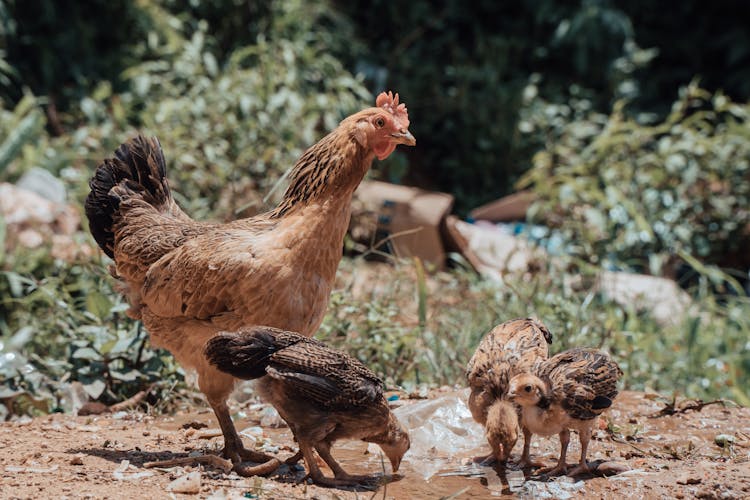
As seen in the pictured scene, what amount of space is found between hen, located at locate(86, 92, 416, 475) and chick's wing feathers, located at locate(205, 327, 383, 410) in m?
0.33

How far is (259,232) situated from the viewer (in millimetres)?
4801

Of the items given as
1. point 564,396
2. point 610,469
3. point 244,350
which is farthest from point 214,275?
point 610,469

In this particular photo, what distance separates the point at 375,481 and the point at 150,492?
1.04 m

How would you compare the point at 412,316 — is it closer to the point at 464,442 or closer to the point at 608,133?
the point at 464,442

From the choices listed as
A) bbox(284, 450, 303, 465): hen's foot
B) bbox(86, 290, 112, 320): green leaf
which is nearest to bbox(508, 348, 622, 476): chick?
bbox(284, 450, 303, 465): hen's foot

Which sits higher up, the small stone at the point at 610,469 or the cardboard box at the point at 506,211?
the cardboard box at the point at 506,211

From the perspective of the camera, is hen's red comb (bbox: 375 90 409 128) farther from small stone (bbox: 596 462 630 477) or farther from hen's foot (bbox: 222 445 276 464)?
small stone (bbox: 596 462 630 477)

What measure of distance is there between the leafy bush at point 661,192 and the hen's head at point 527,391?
497cm

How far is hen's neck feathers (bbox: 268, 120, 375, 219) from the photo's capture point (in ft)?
15.5

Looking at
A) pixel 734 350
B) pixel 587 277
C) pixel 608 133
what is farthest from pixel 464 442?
pixel 608 133

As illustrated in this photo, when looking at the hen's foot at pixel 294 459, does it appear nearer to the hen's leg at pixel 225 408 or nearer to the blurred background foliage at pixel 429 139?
the hen's leg at pixel 225 408

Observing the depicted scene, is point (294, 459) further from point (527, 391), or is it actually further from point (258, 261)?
point (527, 391)

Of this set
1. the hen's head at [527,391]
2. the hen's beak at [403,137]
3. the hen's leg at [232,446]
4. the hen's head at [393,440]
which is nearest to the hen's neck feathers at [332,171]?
the hen's beak at [403,137]

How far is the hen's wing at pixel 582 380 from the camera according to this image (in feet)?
14.1
